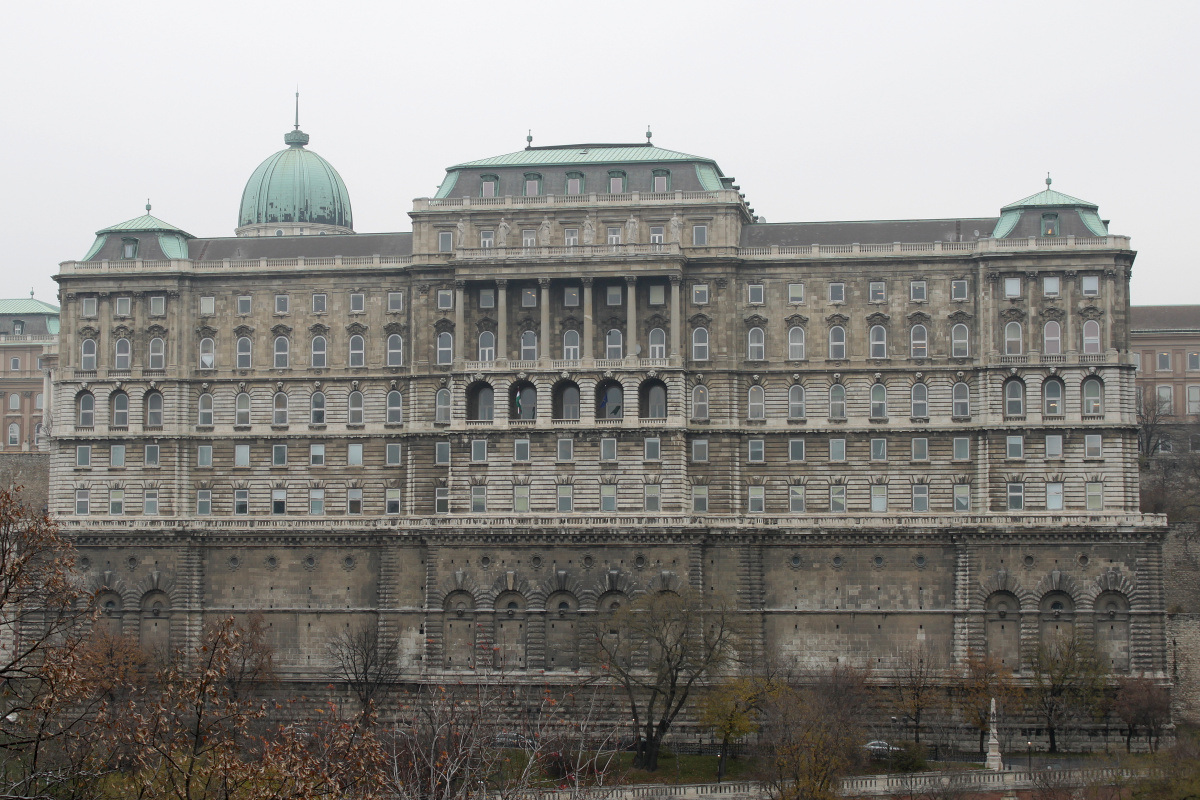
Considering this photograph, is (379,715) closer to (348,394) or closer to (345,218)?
(348,394)

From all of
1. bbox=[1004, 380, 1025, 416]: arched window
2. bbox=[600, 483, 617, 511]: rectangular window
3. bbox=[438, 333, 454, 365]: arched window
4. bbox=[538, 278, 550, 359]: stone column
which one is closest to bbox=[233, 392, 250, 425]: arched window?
bbox=[438, 333, 454, 365]: arched window

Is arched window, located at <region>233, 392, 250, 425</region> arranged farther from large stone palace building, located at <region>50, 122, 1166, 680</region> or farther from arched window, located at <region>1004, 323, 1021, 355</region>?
arched window, located at <region>1004, 323, 1021, 355</region>

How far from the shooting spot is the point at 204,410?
13462 cm

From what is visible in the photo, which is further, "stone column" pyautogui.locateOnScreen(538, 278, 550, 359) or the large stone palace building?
"stone column" pyautogui.locateOnScreen(538, 278, 550, 359)

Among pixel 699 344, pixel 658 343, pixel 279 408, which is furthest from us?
pixel 279 408

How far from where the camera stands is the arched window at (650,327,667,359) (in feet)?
423

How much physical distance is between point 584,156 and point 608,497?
2541 centimetres

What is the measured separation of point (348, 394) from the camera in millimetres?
133500

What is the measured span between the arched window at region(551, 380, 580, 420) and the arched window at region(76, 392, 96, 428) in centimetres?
3460

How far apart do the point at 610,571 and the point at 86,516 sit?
38767 millimetres

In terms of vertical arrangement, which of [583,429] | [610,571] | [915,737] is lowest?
[915,737]

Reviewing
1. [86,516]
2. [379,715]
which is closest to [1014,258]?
[379,715]

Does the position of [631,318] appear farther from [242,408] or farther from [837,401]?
[242,408]

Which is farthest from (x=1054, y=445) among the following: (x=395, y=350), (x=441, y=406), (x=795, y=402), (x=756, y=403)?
(x=395, y=350)
